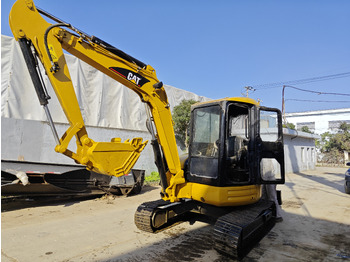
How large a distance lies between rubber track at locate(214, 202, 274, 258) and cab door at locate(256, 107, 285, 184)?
719 millimetres

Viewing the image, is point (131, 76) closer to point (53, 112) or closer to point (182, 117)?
point (53, 112)

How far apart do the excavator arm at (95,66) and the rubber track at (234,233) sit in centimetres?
103

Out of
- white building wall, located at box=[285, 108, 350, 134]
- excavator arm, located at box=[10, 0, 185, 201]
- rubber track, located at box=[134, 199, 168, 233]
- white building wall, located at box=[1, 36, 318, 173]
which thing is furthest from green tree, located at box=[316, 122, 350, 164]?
excavator arm, located at box=[10, 0, 185, 201]

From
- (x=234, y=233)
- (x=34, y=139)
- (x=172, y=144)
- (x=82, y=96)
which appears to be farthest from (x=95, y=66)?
(x=82, y=96)

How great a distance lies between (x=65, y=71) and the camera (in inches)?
137

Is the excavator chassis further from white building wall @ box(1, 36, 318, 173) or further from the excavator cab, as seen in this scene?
white building wall @ box(1, 36, 318, 173)

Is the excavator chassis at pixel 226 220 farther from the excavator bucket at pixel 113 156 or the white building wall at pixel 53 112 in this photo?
the white building wall at pixel 53 112

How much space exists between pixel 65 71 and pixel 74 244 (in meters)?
2.89

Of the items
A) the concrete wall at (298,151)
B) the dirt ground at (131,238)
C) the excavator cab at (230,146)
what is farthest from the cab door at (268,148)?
the concrete wall at (298,151)

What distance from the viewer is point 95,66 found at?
383cm

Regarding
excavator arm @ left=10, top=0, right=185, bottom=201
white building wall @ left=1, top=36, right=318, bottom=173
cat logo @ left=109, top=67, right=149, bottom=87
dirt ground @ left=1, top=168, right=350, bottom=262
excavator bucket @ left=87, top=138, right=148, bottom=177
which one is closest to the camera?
excavator arm @ left=10, top=0, right=185, bottom=201

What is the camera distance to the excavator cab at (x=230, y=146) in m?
4.07

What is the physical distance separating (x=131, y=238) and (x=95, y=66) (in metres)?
3.08

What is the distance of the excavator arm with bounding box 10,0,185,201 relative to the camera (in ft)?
10.8
